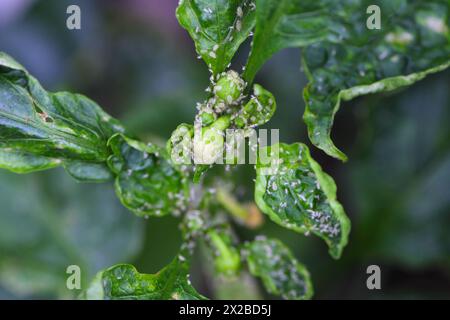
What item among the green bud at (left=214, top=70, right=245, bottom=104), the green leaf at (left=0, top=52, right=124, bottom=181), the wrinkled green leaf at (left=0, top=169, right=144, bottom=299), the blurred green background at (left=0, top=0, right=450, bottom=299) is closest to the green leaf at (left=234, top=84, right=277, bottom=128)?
the green bud at (left=214, top=70, right=245, bottom=104)

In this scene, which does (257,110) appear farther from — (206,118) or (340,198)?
(340,198)

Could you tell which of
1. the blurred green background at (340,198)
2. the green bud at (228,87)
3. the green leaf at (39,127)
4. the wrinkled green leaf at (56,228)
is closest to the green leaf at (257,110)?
the green bud at (228,87)

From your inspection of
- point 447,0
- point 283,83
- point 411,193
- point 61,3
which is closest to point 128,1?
point 61,3

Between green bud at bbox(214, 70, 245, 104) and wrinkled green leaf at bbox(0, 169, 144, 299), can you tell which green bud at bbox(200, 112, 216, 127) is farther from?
wrinkled green leaf at bbox(0, 169, 144, 299)

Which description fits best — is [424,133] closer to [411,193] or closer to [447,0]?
[411,193]

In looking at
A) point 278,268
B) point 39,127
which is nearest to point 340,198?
point 278,268

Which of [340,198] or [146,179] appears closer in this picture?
[146,179]

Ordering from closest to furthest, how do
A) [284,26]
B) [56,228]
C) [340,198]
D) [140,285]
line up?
[140,285] < [284,26] < [56,228] < [340,198]

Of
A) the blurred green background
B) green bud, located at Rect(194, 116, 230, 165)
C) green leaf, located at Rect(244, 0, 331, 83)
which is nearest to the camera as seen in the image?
green bud, located at Rect(194, 116, 230, 165)
